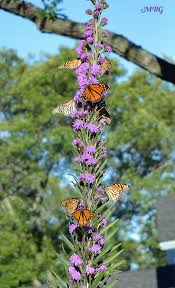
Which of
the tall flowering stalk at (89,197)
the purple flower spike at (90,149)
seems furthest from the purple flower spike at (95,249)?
the purple flower spike at (90,149)

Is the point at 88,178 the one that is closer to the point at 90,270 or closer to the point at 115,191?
the point at 115,191

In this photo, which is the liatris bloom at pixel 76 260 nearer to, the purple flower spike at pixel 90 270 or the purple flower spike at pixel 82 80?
the purple flower spike at pixel 90 270

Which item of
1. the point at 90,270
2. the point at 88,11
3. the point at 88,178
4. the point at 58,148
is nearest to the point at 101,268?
the point at 90,270

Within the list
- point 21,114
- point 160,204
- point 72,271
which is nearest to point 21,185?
point 21,114

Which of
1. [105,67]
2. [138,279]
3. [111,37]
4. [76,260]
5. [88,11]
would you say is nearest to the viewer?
[76,260]

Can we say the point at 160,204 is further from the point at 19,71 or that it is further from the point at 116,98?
the point at 19,71

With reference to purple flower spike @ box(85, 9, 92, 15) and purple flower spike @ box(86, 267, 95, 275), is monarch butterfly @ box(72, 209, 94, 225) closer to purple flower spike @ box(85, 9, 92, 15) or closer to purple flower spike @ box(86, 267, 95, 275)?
purple flower spike @ box(86, 267, 95, 275)

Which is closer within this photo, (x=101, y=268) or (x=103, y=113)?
(x=101, y=268)
